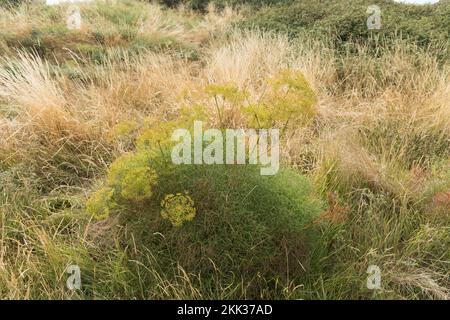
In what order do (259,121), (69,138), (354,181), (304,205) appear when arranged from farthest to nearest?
1. (69,138)
2. (354,181)
3. (259,121)
4. (304,205)

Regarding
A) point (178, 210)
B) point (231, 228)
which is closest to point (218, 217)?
point (231, 228)

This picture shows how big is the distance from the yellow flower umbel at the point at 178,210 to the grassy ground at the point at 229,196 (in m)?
0.03

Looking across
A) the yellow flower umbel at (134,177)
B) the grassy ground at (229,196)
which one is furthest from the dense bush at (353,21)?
the yellow flower umbel at (134,177)

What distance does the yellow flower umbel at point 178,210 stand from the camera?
2.61m

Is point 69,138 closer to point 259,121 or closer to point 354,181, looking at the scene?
point 259,121

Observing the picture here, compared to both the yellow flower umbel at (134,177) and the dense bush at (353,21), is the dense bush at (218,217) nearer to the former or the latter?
the yellow flower umbel at (134,177)

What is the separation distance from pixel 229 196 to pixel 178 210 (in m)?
0.35

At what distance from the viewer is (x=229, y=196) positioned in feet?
9.29

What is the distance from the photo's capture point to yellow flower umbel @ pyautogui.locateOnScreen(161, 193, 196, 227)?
8.55 feet

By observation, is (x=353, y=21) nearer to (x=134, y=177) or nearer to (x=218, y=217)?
(x=218, y=217)

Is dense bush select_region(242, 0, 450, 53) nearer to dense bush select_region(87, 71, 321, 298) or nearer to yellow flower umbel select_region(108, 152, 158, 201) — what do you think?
dense bush select_region(87, 71, 321, 298)

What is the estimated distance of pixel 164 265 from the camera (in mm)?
2906
